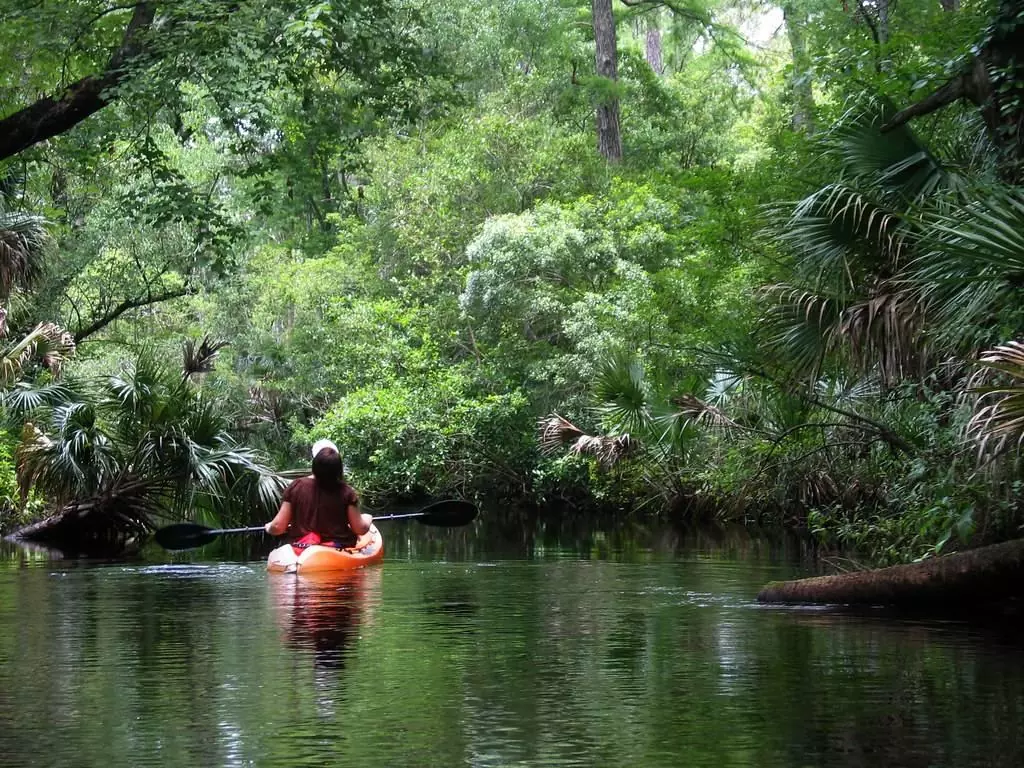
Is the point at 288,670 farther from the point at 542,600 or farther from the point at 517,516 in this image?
the point at 517,516

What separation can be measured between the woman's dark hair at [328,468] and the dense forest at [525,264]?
7.40 ft

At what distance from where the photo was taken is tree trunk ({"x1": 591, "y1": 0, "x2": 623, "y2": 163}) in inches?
1479

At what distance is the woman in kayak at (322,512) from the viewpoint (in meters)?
16.0

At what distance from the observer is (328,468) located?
1569 cm

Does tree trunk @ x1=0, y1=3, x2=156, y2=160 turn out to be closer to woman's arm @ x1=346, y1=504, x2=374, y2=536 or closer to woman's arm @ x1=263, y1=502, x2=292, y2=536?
woman's arm @ x1=263, y1=502, x2=292, y2=536

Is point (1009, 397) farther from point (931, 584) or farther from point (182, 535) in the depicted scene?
point (182, 535)

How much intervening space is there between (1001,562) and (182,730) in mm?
6101

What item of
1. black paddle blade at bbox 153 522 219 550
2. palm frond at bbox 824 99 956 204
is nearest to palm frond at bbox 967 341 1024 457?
palm frond at bbox 824 99 956 204

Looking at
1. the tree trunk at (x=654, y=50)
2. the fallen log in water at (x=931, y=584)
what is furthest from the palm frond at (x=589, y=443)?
the tree trunk at (x=654, y=50)

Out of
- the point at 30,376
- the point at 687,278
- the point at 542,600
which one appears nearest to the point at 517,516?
the point at 687,278

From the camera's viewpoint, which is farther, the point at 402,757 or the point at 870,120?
the point at 870,120

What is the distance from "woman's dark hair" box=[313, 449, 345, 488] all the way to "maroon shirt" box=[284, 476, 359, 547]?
9 cm

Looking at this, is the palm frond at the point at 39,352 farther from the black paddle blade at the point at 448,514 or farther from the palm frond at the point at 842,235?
the palm frond at the point at 842,235

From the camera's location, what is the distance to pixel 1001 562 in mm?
10422
